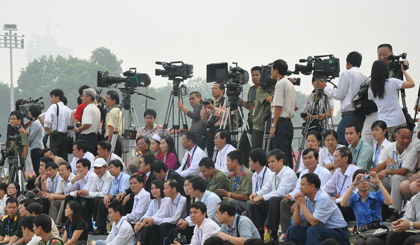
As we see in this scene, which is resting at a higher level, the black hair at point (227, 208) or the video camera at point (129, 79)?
the video camera at point (129, 79)

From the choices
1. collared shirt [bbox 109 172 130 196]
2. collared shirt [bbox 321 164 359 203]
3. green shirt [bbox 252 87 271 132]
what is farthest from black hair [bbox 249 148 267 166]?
collared shirt [bbox 109 172 130 196]

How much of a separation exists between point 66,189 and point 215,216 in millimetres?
2722

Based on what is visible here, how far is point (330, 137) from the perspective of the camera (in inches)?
223

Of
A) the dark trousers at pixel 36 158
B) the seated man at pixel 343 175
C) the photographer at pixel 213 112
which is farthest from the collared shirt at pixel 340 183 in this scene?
the dark trousers at pixel 36 158

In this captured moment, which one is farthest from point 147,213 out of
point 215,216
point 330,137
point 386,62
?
point 386,62

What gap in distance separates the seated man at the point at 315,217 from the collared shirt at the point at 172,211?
156cm

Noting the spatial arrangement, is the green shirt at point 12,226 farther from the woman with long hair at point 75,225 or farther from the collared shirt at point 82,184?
the woman with long hair at point 75,225

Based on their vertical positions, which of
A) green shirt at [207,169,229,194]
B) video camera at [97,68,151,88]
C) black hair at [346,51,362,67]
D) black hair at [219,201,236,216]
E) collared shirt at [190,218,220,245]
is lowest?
collared shirt at [190,218,220,245]

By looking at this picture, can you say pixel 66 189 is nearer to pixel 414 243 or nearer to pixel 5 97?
pixel 414 243

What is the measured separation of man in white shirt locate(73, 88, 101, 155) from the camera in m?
7.89

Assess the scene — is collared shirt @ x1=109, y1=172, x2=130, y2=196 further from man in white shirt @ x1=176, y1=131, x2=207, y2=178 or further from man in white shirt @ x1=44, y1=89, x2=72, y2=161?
man in white shirt @ x1=44, y1=89, x2=72, y2=161

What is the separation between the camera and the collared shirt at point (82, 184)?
23.7ft

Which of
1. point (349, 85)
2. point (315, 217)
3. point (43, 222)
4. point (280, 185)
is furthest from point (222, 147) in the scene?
point (43, 222)

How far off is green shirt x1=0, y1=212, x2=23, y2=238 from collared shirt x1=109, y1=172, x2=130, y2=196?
1.39 m
